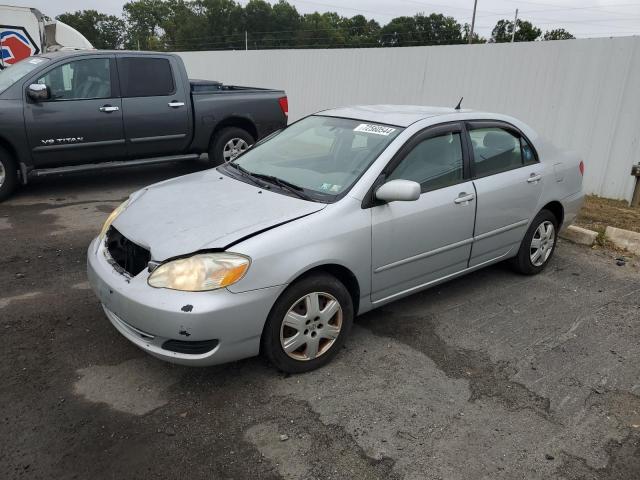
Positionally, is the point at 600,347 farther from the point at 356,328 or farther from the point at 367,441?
the point at 367,441

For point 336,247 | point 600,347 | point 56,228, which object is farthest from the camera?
point 56,228

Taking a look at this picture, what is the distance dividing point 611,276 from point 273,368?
3.60 metres

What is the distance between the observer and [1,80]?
6.84 meters

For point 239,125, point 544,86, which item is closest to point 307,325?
point 239,125

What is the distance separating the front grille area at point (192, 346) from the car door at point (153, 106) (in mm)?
5110

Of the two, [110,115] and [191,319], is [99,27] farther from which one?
[191,319]

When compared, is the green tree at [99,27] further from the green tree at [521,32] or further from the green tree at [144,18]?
the green tree at [521,32]

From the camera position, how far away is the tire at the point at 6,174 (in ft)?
21.6

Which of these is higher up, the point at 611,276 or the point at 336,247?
the point at 336,247

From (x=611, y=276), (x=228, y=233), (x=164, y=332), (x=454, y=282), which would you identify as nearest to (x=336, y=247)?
(x=228, y=233)

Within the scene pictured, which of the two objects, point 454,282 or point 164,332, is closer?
point 164,332

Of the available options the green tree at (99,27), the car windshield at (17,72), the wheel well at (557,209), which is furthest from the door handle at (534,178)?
the green tree at (99,27)

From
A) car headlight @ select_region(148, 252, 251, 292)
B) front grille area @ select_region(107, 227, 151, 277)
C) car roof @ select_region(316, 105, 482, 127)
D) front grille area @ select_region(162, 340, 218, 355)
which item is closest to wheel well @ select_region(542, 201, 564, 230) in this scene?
car roof @ select_region(316, 105, 482, 127)

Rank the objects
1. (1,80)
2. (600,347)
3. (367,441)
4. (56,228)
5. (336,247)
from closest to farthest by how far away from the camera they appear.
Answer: (367,441) → (336,247) → (600,347) → (56,228) → (1,80)
